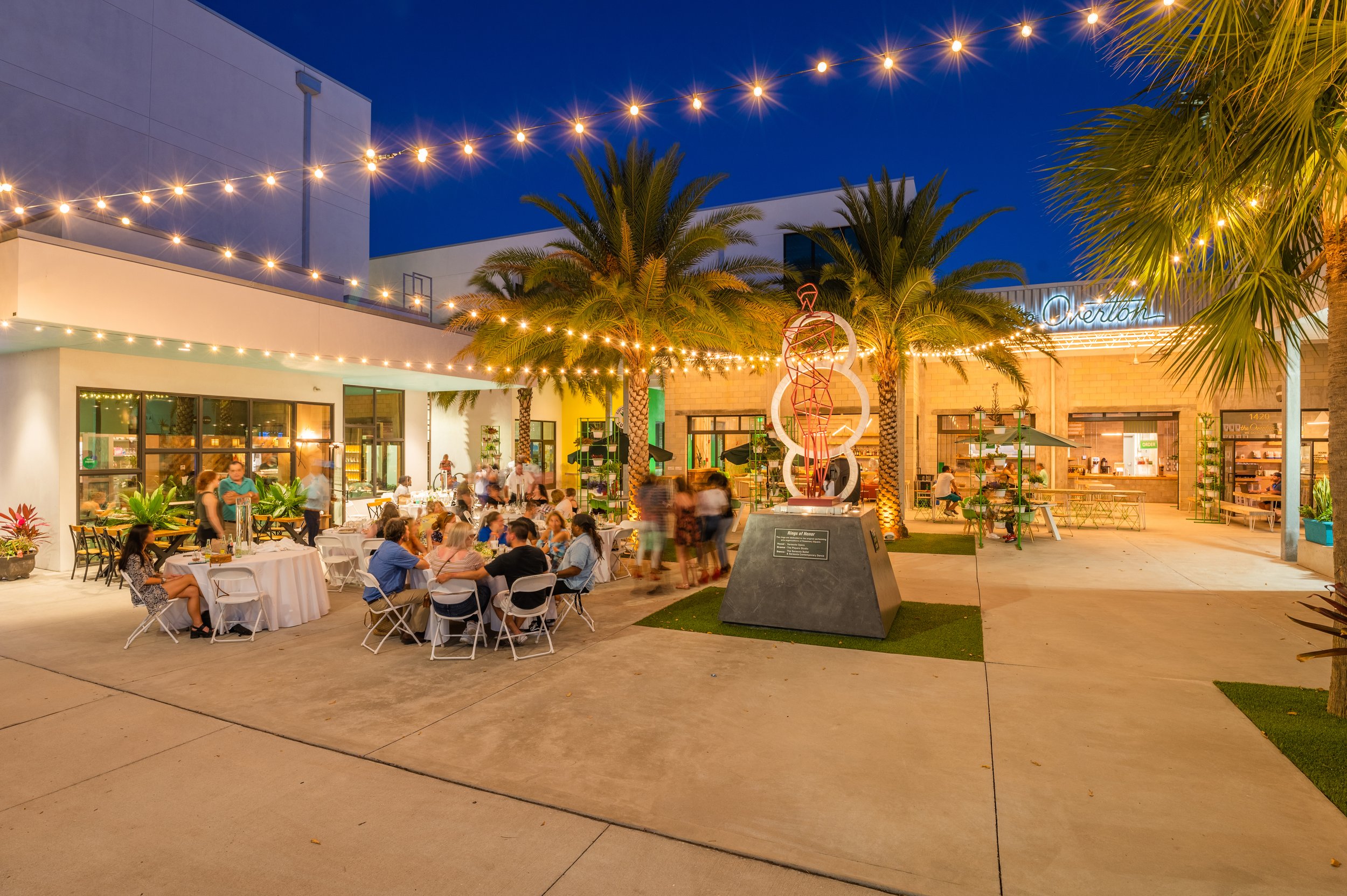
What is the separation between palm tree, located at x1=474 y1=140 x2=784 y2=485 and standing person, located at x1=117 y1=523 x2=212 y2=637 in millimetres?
6757

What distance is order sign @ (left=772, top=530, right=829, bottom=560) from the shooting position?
7.68 meters

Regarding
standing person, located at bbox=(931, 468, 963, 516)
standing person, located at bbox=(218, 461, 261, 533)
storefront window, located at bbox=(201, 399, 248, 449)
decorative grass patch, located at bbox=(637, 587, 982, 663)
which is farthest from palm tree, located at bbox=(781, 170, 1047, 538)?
storefront window, located at bbox=(201, 399, 248, 449)

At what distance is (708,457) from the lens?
27.9 metres

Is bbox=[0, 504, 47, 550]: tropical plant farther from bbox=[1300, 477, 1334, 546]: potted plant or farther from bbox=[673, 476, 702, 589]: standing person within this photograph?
bbox=[1300, 477, 1334, 546]: potted plant

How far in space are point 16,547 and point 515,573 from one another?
934cm

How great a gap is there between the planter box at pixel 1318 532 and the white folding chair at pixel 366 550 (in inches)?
592

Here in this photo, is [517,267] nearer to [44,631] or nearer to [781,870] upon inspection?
[44,631]

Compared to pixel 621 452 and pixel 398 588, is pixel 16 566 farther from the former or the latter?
pixel 621 452

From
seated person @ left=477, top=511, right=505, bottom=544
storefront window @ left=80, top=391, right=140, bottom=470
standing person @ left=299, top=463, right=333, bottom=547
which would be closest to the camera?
seated person @ left=477, top=511, right=505, bottom=544

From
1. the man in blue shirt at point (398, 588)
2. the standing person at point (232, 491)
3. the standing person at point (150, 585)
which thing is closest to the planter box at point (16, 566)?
the standing person at point (232, 491)

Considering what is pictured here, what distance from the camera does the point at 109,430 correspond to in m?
12.1

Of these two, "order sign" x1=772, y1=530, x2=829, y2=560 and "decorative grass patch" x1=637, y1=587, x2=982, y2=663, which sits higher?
"order sign" x1=772, y1=530, x2=829, y2=560

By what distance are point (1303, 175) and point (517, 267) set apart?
469 inches

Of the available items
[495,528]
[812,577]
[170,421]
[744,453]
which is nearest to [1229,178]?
[812,577]
